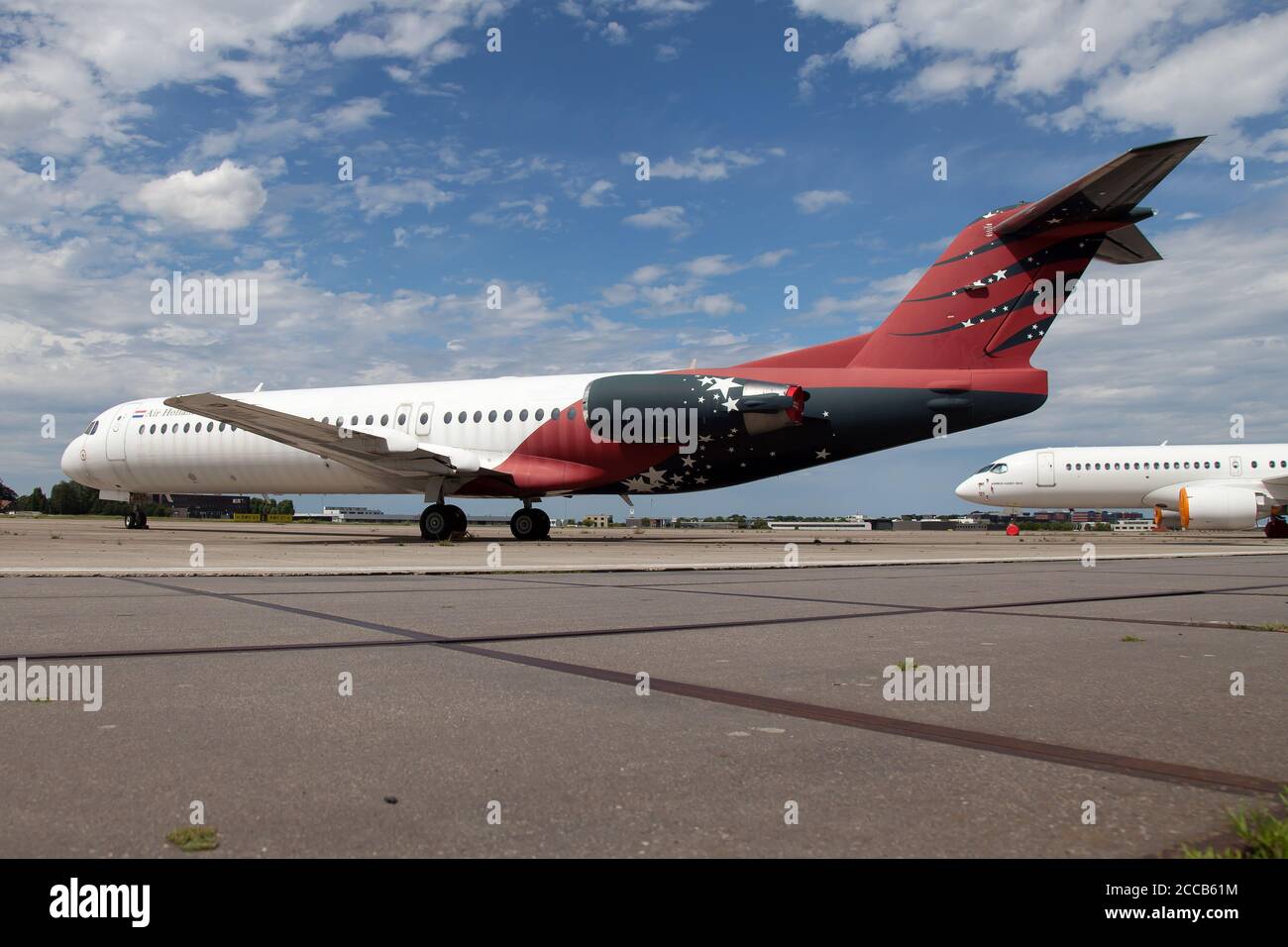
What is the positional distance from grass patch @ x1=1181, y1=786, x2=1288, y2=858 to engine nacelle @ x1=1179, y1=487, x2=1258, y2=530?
33.7 meters

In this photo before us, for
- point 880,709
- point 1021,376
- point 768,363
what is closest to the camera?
point 880,709

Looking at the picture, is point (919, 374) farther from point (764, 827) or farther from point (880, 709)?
point (764, 827)

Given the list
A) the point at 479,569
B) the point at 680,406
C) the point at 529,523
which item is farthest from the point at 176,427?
the point at 479,569

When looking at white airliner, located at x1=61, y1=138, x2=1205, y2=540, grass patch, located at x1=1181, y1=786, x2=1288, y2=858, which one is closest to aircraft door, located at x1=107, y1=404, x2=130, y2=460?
white airliner, located at x1=61, y1=138, x2=1205, y2=540

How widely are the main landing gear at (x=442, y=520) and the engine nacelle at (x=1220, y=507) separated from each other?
24.5 meters

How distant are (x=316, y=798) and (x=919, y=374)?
19.7 m

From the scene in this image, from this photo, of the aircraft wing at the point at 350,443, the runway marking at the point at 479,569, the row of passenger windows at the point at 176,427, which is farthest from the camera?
the row of passenger windows at the point at 176,427

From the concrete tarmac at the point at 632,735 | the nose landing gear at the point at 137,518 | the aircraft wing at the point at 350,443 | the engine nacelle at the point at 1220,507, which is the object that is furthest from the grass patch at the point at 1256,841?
the nose landing gear at the point at 137,518

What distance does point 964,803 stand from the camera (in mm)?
2930

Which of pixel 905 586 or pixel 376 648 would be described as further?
pixel 905 586

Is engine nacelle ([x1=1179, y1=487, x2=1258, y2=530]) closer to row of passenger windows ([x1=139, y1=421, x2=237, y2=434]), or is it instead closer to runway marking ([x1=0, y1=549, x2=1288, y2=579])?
runway marking ([x1=0, y1=549, x2=1288, y2=579])

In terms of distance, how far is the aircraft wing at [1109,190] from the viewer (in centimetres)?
1644

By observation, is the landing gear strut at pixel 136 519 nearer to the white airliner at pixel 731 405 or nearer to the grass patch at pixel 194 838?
the white airliner at pixel 731 405
